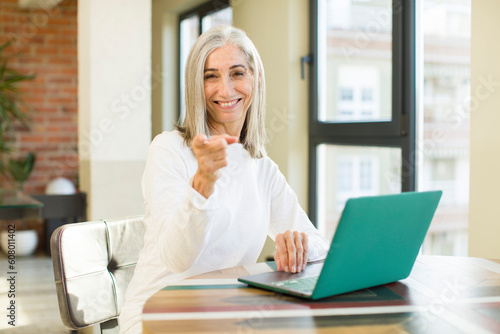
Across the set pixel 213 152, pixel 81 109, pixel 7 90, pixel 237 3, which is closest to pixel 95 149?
pixel 81 109

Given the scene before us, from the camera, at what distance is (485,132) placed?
92.0 inches

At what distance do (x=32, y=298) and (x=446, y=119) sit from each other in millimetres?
2987

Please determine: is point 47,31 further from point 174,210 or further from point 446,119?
point 174,210

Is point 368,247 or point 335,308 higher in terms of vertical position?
point 368,247

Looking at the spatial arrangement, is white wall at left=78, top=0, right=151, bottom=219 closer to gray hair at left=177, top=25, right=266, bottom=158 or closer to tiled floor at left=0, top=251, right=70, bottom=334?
tiled floor at left=0, top=251, right=70, bottom=334

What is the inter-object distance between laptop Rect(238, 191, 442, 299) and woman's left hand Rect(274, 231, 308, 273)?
7 centimetres

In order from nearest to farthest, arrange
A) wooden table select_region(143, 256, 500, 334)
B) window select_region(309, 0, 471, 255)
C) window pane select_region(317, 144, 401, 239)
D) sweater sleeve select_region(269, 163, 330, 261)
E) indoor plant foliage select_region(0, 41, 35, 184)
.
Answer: wooden table select_region(143, 256, 500, 334), sweater sleeve select_region(269, 163, 330, 261), window select_region(309, 0, 471, 255), window pane select_region(317, 144, 401, 239), indoor plant foliage select_region(0, 41, 35, 184)

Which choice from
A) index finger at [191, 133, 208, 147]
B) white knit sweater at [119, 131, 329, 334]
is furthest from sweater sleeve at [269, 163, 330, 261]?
index finger at [191, 133, 208, 147]

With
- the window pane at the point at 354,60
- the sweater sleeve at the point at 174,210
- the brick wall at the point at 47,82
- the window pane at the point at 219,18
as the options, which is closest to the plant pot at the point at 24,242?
the brick wall at the point at 47,82

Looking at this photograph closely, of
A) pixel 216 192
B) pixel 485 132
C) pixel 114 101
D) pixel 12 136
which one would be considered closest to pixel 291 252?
pixel 216 192

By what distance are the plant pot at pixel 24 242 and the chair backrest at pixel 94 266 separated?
434cm

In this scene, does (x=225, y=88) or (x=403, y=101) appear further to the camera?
(x=403, y=101)

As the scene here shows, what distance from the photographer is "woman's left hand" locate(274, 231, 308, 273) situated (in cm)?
134

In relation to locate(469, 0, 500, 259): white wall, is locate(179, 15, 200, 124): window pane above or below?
above
